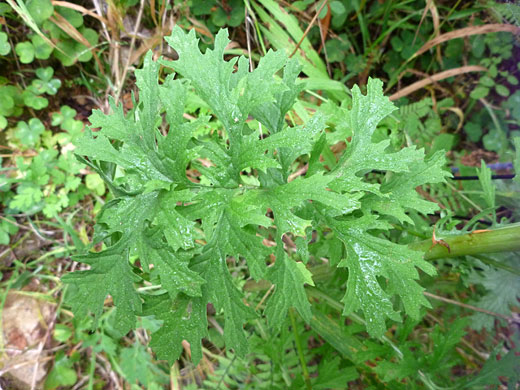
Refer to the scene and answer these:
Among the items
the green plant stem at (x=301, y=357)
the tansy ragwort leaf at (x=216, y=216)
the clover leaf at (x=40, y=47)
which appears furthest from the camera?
the clover leaf at (x=40, y=47)

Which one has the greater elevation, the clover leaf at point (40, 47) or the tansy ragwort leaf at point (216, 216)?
the clover leaf at point (40, 47)

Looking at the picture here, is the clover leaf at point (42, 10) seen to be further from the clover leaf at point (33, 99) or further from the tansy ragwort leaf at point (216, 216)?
the tansy ragwort leaf at point (216, 216)

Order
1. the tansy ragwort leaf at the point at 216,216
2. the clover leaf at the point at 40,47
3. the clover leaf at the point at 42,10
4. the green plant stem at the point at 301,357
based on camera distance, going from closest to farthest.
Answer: the tansy ragwort leaf at the point at 216,216, the green plant stem at the point at 301,357, the clover leaf at the point at 42,10, the clover leaf at the point at 40,47

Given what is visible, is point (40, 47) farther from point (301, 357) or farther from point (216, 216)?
point (301, 357)

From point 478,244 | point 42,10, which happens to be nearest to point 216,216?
point 478,244

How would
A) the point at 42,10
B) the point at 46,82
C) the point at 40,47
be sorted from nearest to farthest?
the point at 42,10, the point at 40,47, the point at 46,82

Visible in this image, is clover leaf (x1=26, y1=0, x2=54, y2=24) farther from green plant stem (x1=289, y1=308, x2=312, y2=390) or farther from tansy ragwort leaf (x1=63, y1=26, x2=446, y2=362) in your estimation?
green plant stem (x1=289, y1=308, x2=312, y2=390)

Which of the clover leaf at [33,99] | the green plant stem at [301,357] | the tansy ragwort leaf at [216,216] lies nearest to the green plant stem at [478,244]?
the tansy ragwort leaf at [216,216]
